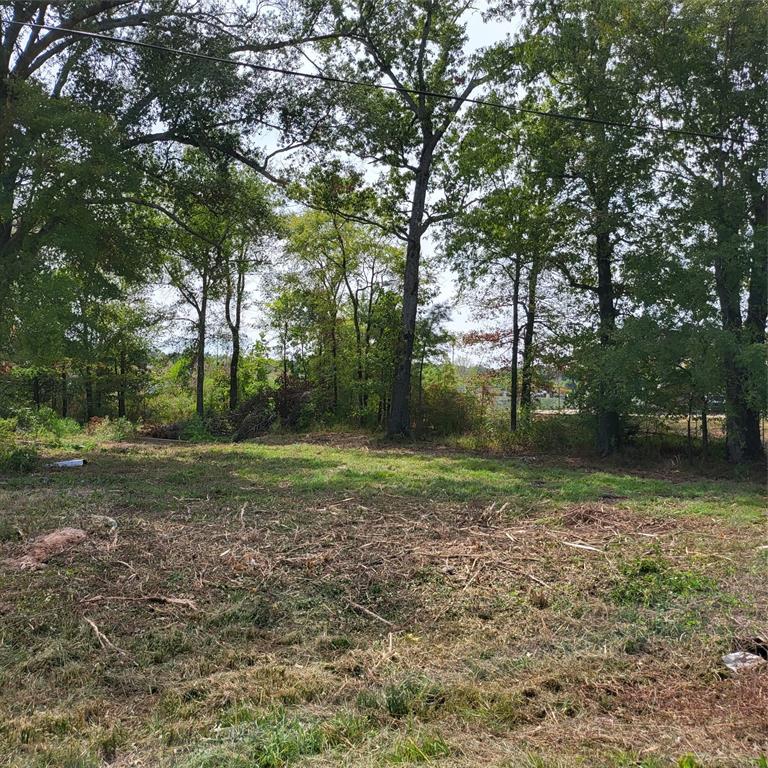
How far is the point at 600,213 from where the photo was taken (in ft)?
40.2

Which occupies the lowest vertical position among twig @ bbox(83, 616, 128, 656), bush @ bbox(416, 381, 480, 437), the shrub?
twig @ bbox(83, 616, 128, 656)

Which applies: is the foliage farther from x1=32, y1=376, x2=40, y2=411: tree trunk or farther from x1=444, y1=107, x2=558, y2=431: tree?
x1=32, y1=376, x2=40, y2=411: tree trunk

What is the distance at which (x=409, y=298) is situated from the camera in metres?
16.1

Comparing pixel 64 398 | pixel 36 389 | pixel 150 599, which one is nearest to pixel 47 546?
pixel 150 599

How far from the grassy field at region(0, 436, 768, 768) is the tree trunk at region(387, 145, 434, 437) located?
9.18 metres

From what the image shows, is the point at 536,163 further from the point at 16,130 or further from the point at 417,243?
the point at 16,130

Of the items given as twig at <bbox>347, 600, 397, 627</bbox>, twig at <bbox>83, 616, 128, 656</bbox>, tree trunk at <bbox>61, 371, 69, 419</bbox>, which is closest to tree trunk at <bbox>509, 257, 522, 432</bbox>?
twig at <bbox>347, 600, 397, 627</bbox>

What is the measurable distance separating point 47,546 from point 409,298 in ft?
40.4

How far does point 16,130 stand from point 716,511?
12.0m

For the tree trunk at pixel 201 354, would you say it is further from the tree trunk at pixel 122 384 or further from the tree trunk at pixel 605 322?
the tree trunk at pixel 605 322

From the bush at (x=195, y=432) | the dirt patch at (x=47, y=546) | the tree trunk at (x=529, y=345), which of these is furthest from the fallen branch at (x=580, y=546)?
the bush at (x=195, y=432)

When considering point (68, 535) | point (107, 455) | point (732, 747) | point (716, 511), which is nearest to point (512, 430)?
point (716, 511)

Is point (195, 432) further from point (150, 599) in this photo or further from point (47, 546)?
point (150, 599)

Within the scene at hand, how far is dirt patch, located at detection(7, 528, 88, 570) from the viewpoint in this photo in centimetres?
450
